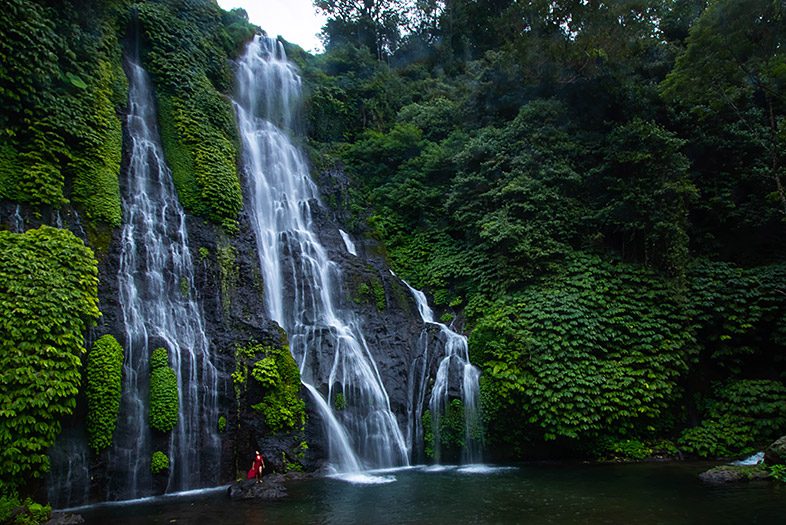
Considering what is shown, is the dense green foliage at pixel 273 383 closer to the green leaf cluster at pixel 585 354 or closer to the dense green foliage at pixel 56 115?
the dense green foliage at pixel 56 115

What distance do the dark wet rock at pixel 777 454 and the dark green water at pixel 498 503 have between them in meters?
1.23

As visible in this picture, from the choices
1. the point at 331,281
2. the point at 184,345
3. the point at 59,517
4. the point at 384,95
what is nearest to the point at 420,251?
the point at 331,281

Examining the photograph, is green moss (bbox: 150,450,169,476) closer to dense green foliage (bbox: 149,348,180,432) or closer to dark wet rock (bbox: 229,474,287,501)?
dense green foliage (bbox: 149,348,180,432)

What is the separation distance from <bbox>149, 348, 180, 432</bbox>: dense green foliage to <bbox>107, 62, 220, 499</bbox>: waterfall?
0.49 feet

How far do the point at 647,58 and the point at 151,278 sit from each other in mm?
20826

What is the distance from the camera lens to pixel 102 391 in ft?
34.6

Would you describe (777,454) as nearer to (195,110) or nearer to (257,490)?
(257,490)

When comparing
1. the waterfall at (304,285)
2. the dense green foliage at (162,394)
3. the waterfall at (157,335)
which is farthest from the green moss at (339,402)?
the dense green foliage at (162,394)

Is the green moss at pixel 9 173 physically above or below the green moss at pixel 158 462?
above

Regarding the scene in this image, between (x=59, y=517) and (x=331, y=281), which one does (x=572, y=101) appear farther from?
(x=59, y=517)

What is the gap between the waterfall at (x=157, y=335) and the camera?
10844 mm

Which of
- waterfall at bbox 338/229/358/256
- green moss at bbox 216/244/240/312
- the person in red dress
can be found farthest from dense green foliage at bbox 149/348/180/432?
waterfall at bbox 338/229/358/256

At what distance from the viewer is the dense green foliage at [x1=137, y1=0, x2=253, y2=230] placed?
54.0 feet

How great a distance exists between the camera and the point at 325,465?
1290cm
